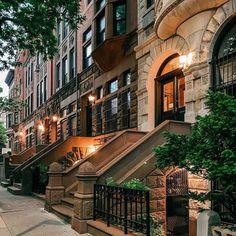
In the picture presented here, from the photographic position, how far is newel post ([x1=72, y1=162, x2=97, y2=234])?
823cm

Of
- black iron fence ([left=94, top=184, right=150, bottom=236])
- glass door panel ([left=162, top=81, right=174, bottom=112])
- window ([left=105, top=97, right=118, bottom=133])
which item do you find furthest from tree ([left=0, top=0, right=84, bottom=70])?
black iron fence ([left=94, top=184, right=150, bottom=236])

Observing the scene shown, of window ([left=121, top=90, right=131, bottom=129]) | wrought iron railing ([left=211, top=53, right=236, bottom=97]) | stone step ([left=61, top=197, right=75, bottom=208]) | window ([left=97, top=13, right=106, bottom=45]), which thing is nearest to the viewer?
wrought iron railing ([left=211, top=53, right=236, bottom=97])

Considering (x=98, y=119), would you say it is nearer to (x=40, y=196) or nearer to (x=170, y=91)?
(x=40, y=196)

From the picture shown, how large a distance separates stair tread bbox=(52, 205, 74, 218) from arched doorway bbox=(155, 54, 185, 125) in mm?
4792

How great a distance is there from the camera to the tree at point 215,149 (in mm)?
4543

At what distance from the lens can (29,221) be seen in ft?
31.2

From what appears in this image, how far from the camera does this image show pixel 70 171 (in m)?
11.7

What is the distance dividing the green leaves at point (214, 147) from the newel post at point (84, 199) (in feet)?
11.2

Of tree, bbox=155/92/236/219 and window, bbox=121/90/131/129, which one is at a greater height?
window, bbox=121/90/131/129

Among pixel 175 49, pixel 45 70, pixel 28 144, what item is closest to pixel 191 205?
pixel 175 49

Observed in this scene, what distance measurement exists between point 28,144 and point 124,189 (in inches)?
1265

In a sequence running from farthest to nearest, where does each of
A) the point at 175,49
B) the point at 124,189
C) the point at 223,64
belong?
the point at 175,49, the point at 223,64, the point at 124,189

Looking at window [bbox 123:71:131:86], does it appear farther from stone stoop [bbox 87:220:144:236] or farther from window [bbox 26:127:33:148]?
window [bbox 26:127:33:148]

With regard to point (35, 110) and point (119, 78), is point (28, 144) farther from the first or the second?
point (119, 78)
